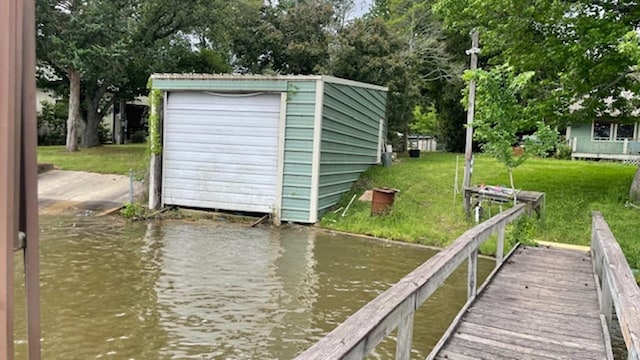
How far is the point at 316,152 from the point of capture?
10320 mm

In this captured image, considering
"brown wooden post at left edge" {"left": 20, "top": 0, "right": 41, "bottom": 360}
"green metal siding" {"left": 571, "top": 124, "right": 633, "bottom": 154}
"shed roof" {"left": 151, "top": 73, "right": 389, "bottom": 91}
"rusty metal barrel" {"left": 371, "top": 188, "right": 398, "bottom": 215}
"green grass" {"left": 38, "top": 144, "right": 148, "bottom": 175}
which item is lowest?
"rusty metal barrel" {"left": 371, "top": 188, "right": 398, "bottom": 215}

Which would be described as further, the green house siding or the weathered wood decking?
the green house siding

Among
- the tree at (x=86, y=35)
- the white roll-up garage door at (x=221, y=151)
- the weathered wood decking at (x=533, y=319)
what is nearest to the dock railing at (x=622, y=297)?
the weathered wood decking at (x=533, y=319)

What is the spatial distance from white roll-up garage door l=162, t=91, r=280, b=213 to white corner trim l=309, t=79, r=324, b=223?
86cm

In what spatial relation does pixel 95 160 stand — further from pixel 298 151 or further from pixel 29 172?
pixel 29 172

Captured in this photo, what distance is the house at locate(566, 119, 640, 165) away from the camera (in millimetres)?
22266

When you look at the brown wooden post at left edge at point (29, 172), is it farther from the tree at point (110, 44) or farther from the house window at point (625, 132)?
the house window at point (625, 132)

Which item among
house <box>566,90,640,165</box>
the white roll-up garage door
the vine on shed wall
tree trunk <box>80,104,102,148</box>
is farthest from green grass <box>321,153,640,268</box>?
tree trunk <box>80,104,102,148</box>

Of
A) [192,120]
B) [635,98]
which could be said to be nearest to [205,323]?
[192,120]

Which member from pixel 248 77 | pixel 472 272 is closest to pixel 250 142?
pixel 248 77

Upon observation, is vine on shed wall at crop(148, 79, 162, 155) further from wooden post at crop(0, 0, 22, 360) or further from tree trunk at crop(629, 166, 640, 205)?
wooden post at crop(0, 0, 22, 360)

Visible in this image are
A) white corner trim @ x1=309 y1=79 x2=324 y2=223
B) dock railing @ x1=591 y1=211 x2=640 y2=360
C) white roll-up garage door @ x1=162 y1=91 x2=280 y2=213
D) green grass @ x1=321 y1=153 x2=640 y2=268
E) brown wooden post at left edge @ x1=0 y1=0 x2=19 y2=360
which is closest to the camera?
brown wooden post at left edge @ x1=0 y1=0 x2=19 y2=360

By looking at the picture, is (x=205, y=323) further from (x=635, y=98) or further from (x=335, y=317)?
(x=635, y=98)

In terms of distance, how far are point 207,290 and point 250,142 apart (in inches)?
209
